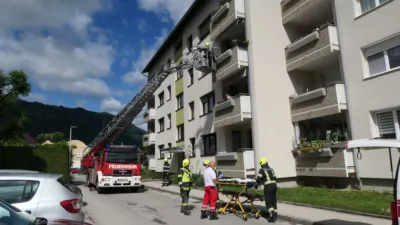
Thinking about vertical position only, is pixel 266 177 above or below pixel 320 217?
above

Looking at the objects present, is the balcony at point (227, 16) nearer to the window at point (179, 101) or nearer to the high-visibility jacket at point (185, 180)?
the window at point (179, 101)

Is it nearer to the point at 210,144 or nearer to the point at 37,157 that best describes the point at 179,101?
the point at 210,144

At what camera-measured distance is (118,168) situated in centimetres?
1833

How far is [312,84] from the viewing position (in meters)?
18.9

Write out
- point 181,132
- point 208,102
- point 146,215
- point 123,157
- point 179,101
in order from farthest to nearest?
1. point 179,101
2. point 181,132
3. point 208,102
4. point 123,157
5. point 146,215

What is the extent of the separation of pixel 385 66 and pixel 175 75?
20.1m

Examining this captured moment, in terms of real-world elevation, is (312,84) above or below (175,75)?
below

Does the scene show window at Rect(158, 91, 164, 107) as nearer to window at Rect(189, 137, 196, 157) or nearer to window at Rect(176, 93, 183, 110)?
window at Rect(176, 93, 183, 110)

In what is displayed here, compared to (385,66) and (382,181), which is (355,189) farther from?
(385,66)

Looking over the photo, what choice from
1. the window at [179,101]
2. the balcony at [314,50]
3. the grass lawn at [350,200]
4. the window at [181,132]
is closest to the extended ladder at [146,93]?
the window at [179,101]

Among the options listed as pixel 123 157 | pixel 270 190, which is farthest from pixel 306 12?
pixel 123 157

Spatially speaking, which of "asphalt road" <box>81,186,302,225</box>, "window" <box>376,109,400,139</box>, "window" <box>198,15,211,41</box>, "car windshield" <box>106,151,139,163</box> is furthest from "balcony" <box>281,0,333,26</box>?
"car windshield" <box>106,151,139,163</box>

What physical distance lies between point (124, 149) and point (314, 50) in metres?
11.5

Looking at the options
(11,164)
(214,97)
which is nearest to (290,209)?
(214,97)
